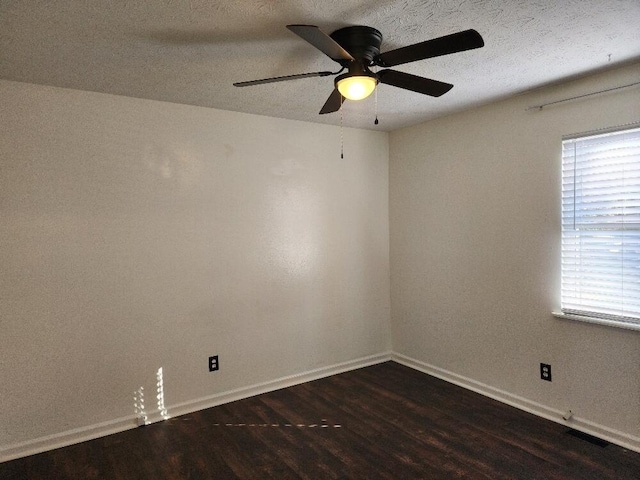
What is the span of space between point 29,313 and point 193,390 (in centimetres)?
132

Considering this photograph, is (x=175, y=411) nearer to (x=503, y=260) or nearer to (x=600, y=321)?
(x=503, y=260)

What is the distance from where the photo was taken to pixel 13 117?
8.91ft

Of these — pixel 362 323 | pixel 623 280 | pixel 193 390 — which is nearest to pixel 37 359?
pixel 193 390

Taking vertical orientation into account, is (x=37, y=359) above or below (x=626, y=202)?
below

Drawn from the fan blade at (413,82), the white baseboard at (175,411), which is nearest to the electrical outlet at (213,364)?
the white baseboard at (175,411)

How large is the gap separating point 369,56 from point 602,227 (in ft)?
6.51

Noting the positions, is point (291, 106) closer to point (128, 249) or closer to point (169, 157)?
point (169, 157)

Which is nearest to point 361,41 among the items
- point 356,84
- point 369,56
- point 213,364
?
point 369,56

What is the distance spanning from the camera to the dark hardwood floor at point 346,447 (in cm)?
250

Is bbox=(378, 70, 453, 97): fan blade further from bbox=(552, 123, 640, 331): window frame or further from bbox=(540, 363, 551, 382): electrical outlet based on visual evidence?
bbox=(540, 363, 551, 382): electrical outlet

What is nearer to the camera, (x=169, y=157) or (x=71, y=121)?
(x=71, y=121)

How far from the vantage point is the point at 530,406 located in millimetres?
3217

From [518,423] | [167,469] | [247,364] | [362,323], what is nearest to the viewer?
[167,469]

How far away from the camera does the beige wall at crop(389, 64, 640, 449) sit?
2.79 meters
